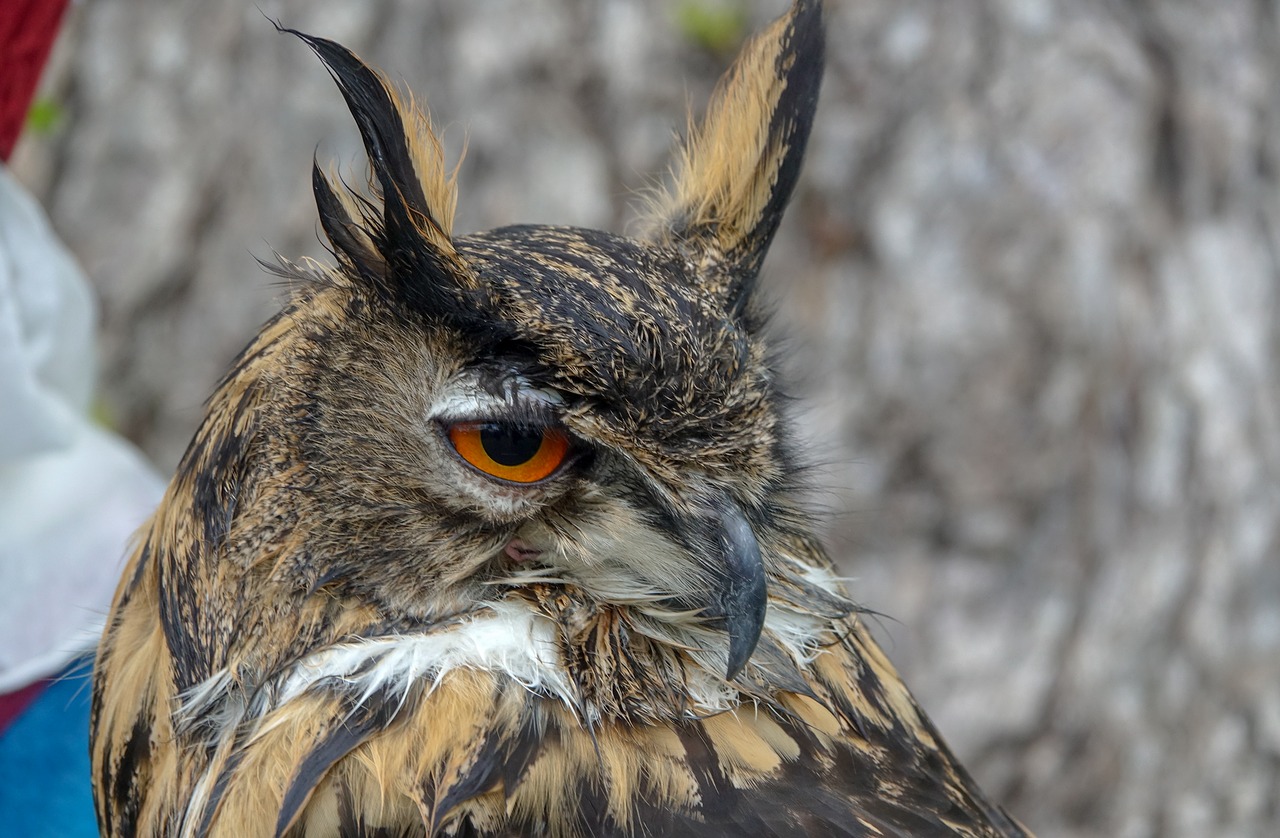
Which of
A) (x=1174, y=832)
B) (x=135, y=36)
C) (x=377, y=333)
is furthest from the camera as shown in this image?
(x=135, y=36)

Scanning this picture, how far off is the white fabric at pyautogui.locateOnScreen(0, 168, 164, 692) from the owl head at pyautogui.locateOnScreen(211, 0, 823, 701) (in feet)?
2.45

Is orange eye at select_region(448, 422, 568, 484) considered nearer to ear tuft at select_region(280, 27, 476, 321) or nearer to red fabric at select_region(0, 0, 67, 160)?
ear tuft at select_region(280, 27, 476, 321)

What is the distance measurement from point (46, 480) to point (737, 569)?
138cm

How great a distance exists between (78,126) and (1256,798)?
153 inches

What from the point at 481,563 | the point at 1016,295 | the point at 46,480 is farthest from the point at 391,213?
the point at 1016,295

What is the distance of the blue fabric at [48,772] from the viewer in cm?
172

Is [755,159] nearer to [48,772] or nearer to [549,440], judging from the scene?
[549,440]

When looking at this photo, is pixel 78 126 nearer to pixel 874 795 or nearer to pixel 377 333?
pixel 377 333

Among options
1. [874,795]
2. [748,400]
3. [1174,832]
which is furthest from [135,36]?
[1174,832]

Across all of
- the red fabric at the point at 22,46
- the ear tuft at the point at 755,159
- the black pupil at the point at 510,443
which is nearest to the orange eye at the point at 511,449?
the black pupil at the point at 510,443

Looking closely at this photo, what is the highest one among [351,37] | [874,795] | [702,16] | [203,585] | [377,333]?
[702,16]

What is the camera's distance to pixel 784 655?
1.28 m

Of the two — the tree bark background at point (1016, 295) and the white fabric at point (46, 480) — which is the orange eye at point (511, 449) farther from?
the tree bark background at point (1016, 295)

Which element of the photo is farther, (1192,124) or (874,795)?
(1192,124)
